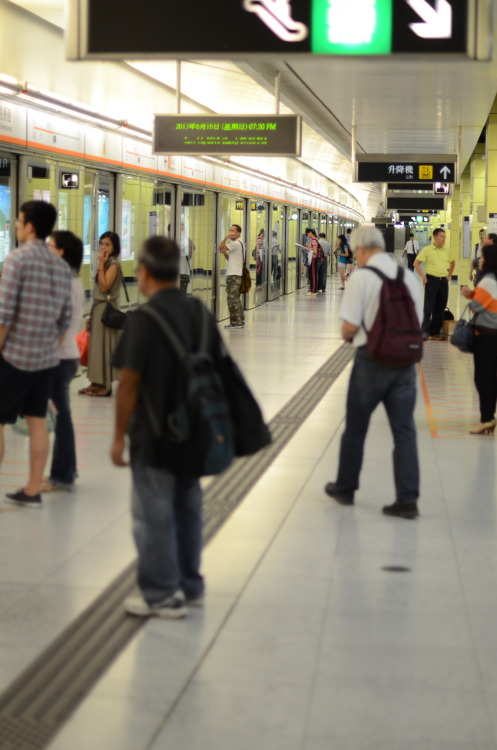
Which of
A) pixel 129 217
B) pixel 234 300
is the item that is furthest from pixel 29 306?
pixel 234 300

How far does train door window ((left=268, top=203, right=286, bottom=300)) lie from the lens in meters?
27.4

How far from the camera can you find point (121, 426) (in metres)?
4.09

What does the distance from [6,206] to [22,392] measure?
16.0 ft

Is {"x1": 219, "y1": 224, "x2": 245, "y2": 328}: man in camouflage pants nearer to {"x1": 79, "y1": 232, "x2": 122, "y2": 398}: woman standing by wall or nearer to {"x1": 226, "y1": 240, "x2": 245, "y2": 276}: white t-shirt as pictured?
{"x1": 226, "y1": 240, "x2": 245, "y2": 276}: white t-shirt

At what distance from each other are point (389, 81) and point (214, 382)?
957cm

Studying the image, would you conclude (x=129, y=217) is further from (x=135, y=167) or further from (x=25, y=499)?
(x=25, y=499)

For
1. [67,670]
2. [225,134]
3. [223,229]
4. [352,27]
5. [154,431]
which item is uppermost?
[225,134]

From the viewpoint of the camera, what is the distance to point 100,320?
10141 mm

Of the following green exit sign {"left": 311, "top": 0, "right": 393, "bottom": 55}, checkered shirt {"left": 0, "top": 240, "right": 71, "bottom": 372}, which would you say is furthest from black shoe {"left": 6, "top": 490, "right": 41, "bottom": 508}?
green exit sign {"left": 311, "top": 0, "right": 393, "bottom": 55}

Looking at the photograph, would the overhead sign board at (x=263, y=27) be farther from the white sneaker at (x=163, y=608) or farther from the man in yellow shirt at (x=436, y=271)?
the man in yellow shirt at (x=436, y=271)

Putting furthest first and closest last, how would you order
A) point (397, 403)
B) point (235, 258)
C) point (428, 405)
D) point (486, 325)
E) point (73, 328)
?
point (235, 258)
point (428, 405)
point (486, 325)
point (73, 328)
point (397, 403)

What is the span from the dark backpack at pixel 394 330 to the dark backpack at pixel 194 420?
6.58 feet

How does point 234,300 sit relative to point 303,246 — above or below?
below

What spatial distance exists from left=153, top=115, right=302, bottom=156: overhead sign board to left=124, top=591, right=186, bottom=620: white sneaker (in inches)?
309
